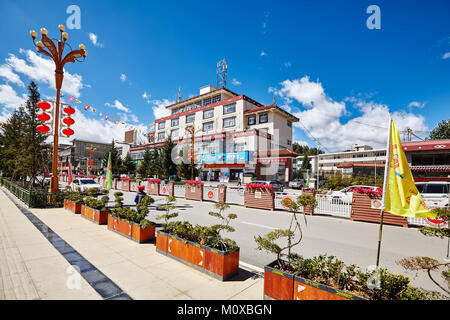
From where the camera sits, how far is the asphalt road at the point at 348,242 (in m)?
5.95

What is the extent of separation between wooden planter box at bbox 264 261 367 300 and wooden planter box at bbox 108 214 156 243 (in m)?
4.50

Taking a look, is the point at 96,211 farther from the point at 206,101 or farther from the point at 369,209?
the point at 206,101

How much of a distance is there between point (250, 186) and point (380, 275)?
12596 millimetres

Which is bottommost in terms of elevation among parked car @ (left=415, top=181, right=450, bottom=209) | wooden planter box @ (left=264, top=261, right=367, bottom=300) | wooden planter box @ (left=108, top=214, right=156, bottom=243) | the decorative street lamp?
wooden planter box @ (left=108, top=214, right=156, bottom=243)

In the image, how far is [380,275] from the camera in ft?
9.66

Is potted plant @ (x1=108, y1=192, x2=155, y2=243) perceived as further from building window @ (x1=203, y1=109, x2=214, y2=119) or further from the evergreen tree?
building window @ (x1=203, y1=109, x2=214, y2=119)

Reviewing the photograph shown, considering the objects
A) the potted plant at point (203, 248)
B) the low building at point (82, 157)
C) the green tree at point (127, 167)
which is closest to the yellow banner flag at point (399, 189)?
the potted plant at point (203, 248)

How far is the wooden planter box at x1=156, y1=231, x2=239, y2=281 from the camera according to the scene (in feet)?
14.6

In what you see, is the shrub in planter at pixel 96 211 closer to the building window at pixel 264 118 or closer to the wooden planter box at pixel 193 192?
the wooden planter box at pixel 193 192

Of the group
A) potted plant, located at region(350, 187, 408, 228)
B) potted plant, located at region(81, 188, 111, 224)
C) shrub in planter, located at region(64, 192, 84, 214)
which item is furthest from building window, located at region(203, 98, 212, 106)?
potted plant, located at region(350, 187, 408, 228)

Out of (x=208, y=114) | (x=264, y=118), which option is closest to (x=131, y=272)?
(x=264, y=118)

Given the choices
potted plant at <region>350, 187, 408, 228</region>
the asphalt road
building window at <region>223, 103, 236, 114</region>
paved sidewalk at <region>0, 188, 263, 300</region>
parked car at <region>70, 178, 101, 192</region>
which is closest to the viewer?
paved sidewalk at <region>0, 188, 263, 300</region>
